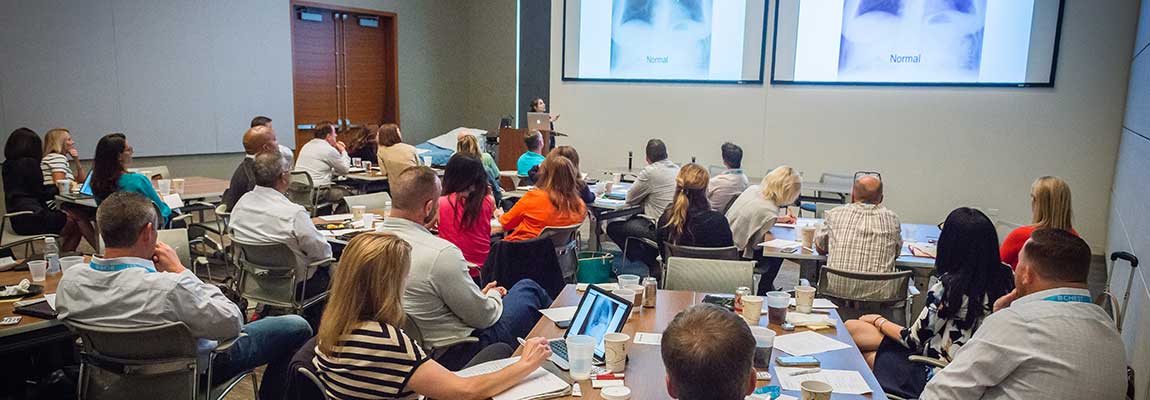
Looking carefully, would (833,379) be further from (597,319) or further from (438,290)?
(438,290)

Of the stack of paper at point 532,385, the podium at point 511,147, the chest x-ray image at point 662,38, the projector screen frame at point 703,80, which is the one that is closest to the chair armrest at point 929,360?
the stack of paper at point 532,385

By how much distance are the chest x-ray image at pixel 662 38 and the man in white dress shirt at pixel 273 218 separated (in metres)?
5.76

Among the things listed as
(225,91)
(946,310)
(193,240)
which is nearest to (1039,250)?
(946,310)

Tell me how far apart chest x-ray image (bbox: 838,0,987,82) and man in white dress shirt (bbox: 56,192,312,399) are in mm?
7218

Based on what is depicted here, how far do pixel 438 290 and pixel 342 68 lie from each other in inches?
380

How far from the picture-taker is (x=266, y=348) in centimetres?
337

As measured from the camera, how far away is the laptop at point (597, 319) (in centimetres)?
259

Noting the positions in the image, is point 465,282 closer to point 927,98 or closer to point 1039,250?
point 1039,250

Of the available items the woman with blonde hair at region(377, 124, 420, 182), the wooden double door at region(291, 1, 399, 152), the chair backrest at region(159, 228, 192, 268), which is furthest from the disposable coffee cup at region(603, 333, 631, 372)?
the wooden double door at region(291, 1, 399, 152)

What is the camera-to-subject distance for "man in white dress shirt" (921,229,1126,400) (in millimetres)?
2270

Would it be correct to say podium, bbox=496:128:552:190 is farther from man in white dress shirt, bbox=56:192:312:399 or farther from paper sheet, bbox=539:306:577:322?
man in white dress shirt, bbox=56:192:312:399

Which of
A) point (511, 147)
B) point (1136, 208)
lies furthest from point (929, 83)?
point (511, 147)

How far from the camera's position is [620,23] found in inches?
364

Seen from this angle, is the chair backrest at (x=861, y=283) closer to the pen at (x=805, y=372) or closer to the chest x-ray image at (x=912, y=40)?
the pen at (x=805, y=372)
